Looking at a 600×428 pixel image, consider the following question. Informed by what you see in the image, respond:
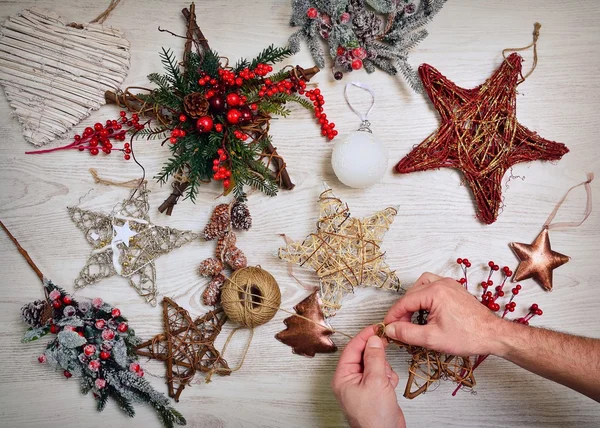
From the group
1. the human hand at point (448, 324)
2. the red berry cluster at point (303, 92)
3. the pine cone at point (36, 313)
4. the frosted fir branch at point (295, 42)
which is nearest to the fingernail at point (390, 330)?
the human hand at point (448, 324)

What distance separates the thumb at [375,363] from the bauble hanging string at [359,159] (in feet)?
1.43

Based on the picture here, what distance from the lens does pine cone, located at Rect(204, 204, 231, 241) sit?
138 centimetres

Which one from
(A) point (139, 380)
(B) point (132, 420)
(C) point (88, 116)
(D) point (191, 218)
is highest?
(C) point (88, 116)

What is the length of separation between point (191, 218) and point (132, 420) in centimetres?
64

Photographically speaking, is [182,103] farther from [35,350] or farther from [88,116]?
[35,350]

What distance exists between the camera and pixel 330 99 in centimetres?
146

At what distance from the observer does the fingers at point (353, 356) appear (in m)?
1.22

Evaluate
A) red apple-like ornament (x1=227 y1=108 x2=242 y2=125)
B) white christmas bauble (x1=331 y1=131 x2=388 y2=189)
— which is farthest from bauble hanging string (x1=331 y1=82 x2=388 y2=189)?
red apple-like ornament (x1=227 y1=108 x2=242 y2=125)

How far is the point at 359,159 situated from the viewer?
4.23 feet

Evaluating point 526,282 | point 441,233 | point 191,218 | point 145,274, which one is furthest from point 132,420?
point 526,282

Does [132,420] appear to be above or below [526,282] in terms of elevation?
below

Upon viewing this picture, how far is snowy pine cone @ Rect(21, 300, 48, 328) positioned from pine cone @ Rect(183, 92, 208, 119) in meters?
0.72

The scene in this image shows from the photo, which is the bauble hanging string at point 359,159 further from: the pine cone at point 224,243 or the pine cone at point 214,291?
the pine cone at point 214,291

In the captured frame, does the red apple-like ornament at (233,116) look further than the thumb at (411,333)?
Yes
